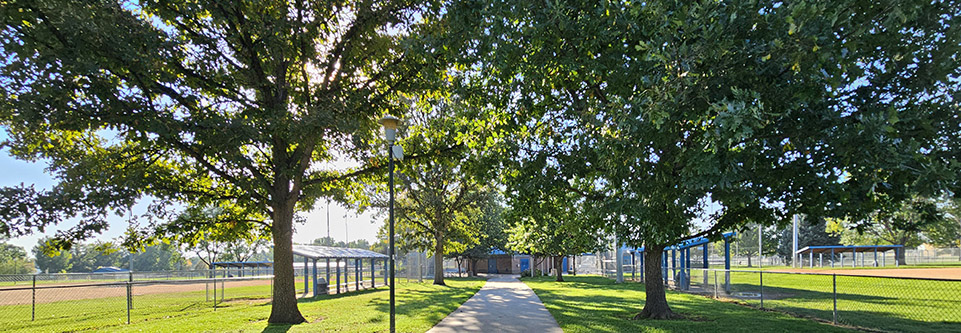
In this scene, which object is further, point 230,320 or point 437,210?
point 437,210

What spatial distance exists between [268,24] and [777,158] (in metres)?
9.08

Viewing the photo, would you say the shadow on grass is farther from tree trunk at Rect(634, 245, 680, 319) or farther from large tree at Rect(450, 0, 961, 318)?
tree trunk at Rect(634, 245, 680, 319)

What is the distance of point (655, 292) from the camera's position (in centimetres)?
1063

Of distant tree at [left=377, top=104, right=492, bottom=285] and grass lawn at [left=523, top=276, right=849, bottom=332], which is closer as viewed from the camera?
grass lawn at [left=523, top=276, right=849, bottom=332]

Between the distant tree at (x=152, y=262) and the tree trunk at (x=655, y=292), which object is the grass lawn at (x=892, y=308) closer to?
the tree trunk at (x=655, y=292)

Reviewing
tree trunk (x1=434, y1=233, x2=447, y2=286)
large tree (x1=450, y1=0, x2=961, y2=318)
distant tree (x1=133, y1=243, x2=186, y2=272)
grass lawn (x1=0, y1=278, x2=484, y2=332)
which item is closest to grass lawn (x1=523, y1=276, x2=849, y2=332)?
large tree (x1=450, y1=0, x2=961, y2=318)

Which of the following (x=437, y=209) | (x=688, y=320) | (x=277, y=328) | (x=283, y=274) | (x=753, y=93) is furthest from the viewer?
(x=437, y=209)

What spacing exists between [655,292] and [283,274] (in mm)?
8263

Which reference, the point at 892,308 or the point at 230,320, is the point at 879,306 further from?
the point at 230,320

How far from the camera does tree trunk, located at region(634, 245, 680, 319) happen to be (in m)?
10.5

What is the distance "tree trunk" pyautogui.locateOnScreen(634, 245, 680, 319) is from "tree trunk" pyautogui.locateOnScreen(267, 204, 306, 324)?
7.60 meters

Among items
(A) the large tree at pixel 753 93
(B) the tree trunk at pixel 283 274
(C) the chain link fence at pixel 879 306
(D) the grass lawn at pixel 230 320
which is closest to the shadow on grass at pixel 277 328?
(D) the grass lawn at pixel 230 320

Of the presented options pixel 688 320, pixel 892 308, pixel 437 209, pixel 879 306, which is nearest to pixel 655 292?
pixel 688 320

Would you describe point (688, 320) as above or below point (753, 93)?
below
